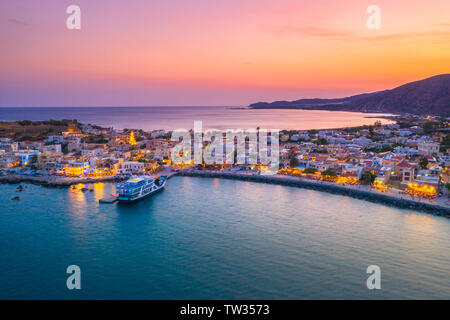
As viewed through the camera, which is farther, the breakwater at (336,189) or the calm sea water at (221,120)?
the calm sea water at (221,120)

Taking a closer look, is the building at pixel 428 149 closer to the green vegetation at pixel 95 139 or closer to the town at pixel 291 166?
the town at pixel 291 166

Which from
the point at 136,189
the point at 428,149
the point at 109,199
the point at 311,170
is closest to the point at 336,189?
the point at 311,170

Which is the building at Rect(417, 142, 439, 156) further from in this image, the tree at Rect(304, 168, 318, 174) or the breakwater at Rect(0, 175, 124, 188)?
the breakwater at Rect(0, 175, 124, 188)

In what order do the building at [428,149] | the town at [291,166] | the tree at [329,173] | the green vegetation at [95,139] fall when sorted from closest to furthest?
the town at [291,166], the tree at [329,173], the building at [428,149], the green vegetation at [95,139]

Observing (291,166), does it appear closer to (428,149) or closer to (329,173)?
(329,173)

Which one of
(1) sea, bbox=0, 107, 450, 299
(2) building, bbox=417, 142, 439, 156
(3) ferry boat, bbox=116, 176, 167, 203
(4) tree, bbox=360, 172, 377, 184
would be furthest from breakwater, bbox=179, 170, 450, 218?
(2) building, bbox=417, 142, 439, 156

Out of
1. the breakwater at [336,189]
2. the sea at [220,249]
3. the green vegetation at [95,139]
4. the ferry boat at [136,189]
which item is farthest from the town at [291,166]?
the ferry boat at [136,189]
